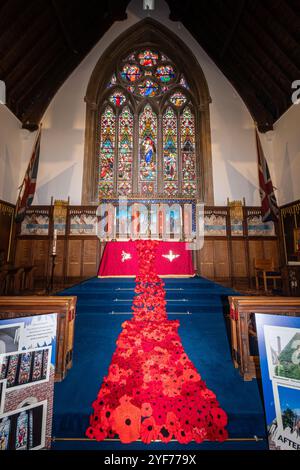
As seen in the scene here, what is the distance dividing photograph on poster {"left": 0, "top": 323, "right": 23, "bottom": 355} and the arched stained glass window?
624 cm

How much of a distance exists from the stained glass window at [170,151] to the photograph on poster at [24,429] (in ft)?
23.0

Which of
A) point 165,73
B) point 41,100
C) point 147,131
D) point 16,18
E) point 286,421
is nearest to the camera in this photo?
point 286,421

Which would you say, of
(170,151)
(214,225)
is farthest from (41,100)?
(214,225)

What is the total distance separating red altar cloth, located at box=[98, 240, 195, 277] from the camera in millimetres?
5469

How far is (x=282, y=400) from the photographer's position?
1.50 metres

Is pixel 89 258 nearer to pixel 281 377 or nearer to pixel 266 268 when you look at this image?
pixel 266 268

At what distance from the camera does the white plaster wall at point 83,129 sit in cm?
754

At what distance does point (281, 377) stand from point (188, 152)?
780cm

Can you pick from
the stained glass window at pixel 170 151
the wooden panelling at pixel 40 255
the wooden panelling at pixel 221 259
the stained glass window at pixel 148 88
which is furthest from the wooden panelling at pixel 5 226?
the stained glass window at pixel 148 88

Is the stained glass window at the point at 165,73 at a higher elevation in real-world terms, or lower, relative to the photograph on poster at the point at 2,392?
higher

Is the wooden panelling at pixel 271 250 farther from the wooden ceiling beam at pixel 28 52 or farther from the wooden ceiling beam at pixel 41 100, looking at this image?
the wooden ceiling beam at pixel 28 52

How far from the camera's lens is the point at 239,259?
22.5ft

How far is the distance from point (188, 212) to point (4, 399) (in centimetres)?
655

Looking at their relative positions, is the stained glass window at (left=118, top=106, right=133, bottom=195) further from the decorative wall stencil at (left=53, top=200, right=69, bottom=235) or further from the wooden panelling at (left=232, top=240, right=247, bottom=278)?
the wooden panelling at (left=232, top=240, right=247, bottom=278)
